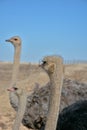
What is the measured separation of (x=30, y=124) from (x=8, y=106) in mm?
2489

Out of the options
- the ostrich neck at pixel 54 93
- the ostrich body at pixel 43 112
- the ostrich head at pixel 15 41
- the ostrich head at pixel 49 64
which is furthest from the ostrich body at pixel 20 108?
the ostrich head at pixel 15 41

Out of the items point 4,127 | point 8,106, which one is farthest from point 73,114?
point 8,106

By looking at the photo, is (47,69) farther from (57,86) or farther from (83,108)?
(83,108)

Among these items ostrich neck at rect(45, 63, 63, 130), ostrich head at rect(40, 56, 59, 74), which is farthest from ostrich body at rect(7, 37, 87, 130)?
ostrich head at rect(40, 56, 59, 74)

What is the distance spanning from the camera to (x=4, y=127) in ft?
28.6

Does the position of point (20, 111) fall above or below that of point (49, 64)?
below

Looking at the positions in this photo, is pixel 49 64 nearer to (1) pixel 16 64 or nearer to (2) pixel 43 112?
(2) pixel 43 112

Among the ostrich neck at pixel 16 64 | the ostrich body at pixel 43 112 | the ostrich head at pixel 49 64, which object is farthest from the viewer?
the ostrich neck at pixel 16 64

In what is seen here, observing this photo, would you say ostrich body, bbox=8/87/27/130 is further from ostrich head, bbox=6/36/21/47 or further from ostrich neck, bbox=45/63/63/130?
ostrich head, bbox=6/36/21/47

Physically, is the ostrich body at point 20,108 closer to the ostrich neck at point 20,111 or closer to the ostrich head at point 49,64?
the ostrich neck at point 20,111

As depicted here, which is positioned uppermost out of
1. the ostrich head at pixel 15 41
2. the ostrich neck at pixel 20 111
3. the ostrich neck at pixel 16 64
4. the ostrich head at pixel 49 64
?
the ostrich head at pixel 15 41

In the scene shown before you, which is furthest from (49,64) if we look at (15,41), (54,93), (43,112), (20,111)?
(15,41)

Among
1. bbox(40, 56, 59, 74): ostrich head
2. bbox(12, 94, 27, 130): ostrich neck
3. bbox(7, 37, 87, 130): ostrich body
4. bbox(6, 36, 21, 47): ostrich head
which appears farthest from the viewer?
bbox(6, 36, 21, 47): ostrich head

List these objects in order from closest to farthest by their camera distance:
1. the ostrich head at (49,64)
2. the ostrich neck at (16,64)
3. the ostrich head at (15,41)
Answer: the ostrich head at (49,64)
the ostrich neck at (16,64)
the ostrich head at (15,41)
